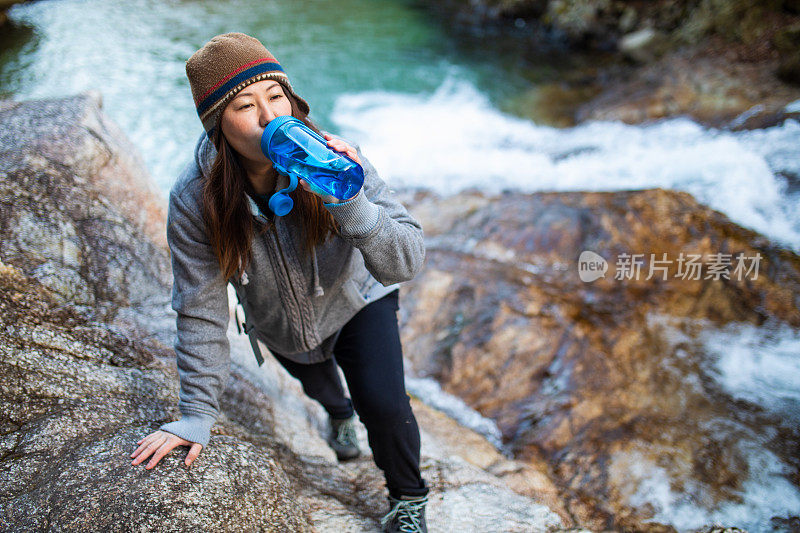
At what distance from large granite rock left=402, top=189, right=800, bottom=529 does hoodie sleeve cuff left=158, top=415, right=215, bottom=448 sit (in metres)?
2.17

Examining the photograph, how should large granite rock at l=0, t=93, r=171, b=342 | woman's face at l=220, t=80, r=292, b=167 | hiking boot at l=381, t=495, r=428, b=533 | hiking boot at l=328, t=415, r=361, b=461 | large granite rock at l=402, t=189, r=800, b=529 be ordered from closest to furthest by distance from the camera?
woman's face at l=220, t=80, r=292, b=167 → hiking boot at l=381, t=495, r=428, b=533 → large granite rock at l=0, t=93, r=171, b=342 → hiking boot at l=328, t=415, r=361, b=461 → large granite rock at l=402, t=189, r=800, b=529

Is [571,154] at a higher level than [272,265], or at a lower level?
lower

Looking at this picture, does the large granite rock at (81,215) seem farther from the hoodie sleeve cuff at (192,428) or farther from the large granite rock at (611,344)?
the large granite rock at (611,344)

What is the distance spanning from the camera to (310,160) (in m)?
1.60

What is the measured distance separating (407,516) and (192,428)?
0.92 metres

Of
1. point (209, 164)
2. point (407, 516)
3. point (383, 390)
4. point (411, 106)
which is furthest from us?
point (411, 106)

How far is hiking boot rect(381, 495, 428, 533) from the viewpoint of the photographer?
219 cm

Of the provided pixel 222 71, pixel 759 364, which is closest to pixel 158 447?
pixel 222 71

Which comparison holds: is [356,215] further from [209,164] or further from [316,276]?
[209,164]

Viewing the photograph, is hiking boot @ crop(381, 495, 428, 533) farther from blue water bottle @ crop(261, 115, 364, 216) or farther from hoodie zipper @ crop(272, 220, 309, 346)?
blue water bottle @ crop(261, 115, 364, 216)

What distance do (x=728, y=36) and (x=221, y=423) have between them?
10321 millimetres

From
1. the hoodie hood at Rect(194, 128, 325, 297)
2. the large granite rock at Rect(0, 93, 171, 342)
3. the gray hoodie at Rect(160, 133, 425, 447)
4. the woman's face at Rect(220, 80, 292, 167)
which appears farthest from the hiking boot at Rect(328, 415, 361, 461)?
the woman's face at Rect(220, 80, 292, 167)

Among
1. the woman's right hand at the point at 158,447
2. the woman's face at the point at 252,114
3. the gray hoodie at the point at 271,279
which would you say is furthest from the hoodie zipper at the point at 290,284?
the woman's right hand at the point at 158,447

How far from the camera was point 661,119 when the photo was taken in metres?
7.80
